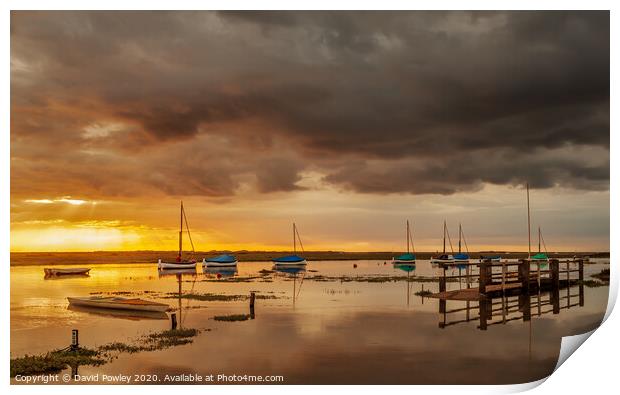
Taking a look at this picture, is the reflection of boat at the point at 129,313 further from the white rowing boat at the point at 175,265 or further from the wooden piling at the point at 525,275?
the white rowing boat at the point at 175,265

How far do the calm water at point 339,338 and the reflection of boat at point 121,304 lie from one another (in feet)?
2.38

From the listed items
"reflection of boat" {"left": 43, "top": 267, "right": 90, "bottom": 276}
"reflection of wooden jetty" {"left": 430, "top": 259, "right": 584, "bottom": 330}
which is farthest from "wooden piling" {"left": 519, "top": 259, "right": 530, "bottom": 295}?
"reflection of boat" {"left": 43, "top": 267, "right": 90, "bottom": 276}

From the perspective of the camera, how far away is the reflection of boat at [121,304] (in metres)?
21.0

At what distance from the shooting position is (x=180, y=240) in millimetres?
49188

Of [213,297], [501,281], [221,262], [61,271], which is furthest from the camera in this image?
[221,262]

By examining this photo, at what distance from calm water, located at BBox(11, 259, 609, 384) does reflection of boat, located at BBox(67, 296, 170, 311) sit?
0.73 meters

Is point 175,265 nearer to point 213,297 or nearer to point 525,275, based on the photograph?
point 213,297

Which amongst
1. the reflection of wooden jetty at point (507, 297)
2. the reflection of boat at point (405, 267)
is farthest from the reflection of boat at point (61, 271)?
the reflection of wooden jetty at point (507, 297)

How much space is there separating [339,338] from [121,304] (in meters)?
9.19

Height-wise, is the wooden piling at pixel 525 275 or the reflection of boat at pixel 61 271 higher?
the wooden piling at pixel 525 275

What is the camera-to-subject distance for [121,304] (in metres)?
21.5

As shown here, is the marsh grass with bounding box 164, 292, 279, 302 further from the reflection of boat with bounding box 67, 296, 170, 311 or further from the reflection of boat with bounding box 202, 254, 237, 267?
the reflection of boat with bounding box 202, 254, 237, 267

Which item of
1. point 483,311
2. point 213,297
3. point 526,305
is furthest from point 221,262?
point 483,311

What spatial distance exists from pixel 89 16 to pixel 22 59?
2.37 m
